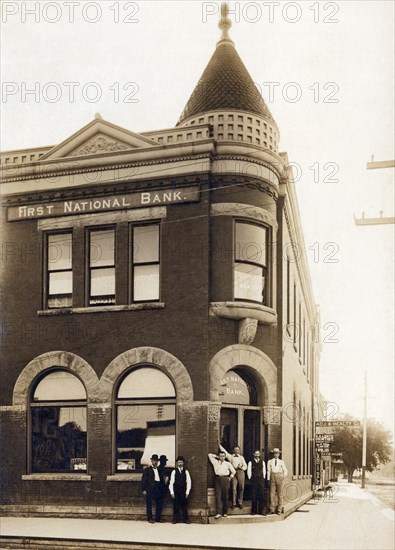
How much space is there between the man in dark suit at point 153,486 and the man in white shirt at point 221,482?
1.24m

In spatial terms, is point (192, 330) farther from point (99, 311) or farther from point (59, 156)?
point (59, 156)

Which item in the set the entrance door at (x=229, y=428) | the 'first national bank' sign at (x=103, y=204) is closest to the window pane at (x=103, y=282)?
the 'first national bank' sign at (x=103, y=204)

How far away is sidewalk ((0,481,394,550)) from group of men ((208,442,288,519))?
0.54 metres

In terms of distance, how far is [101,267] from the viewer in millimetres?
19266

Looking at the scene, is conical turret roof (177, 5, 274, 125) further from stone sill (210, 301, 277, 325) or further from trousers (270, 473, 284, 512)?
trousers (270, 473, 284, 512)

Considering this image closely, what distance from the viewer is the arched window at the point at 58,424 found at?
18.8 meters

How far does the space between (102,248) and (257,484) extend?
705 cm

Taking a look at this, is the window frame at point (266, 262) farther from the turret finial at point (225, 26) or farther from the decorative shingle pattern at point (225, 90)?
the turret finial at point (225, 26)

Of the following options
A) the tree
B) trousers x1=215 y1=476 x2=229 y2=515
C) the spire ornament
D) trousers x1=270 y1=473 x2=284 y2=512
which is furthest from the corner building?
the tree

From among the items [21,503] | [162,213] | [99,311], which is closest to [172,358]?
[99,311]

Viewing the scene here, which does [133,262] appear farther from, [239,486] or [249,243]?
[239,486]

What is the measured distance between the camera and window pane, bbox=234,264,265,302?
18422mm

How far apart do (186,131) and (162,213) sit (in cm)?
214

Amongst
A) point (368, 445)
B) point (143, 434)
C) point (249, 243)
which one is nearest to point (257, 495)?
point (143, 434)
